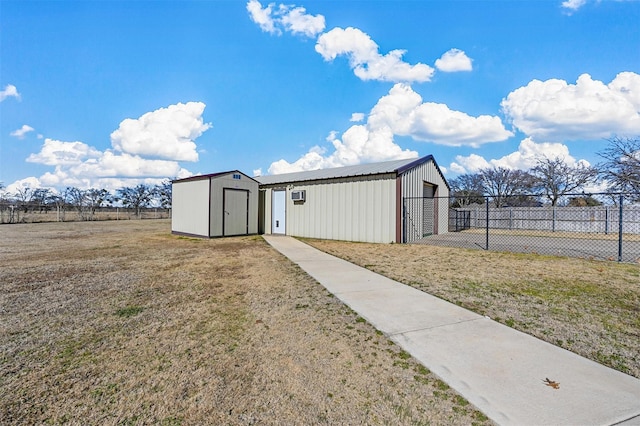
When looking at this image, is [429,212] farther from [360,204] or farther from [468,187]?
[468,187]

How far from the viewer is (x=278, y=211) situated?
50.4 ft

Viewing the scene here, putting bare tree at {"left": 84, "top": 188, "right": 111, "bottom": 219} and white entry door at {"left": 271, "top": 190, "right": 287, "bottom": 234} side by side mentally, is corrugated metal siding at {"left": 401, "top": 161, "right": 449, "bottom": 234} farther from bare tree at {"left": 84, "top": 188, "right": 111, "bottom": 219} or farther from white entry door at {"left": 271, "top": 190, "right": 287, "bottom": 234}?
bare tree at {"left": 84, "top": 188, "right": 111, "bottom": 219}

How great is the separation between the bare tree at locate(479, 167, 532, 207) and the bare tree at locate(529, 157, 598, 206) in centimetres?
151

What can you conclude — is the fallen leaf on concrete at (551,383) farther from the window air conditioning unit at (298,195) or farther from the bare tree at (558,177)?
the bare tree at (558,177)

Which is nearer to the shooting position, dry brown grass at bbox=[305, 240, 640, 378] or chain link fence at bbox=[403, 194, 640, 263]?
dry brown grass at bbox=[305, 240, 640, 378]

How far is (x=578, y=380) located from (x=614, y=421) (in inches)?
19.7

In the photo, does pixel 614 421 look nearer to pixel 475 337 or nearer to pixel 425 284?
pixel 475 337

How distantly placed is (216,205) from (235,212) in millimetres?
1140

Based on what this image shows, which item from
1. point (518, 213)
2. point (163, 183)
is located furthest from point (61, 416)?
point (163, 183)

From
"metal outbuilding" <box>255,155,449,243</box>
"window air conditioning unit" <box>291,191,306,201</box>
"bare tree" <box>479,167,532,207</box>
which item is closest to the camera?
"metal outbuilding" <box>255,155,449,243</box>

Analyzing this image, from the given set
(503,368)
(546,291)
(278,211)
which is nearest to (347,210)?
(278,211)

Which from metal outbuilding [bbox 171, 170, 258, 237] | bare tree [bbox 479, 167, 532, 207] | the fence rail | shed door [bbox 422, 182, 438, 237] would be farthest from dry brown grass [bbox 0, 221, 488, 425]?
bare tree [bbox 479, 167, 532, 207]

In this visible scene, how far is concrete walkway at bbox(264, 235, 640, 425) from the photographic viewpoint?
1.93m

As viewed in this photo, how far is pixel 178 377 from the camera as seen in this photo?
2338 millimetres
